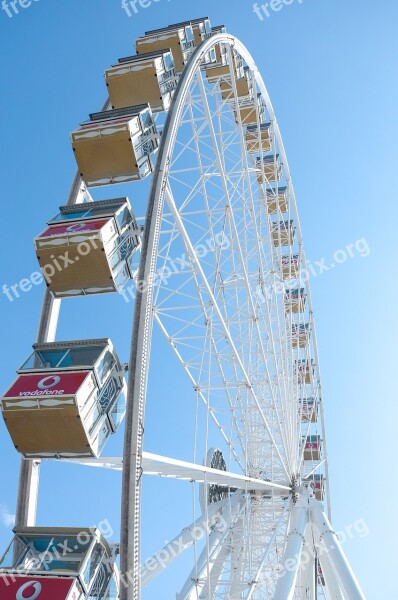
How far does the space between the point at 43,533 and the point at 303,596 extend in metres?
8.24

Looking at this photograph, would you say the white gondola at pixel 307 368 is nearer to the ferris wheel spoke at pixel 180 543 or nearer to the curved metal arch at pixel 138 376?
the ferris wheel spoke at pixel 180 543

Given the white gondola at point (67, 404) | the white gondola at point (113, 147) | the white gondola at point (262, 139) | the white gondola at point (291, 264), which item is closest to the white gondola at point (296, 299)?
the white gondola at point (291, 264)

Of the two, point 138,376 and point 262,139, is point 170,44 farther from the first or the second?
point 138,376

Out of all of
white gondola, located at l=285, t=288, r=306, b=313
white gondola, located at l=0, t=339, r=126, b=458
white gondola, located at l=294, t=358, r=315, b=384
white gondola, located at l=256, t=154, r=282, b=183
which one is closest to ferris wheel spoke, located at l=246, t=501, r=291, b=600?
white gondola, located at l=0, t=339, r=126, b=458

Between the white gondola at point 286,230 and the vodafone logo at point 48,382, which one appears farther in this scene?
the white gondola at point 286,230

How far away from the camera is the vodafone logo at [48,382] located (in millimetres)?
5631

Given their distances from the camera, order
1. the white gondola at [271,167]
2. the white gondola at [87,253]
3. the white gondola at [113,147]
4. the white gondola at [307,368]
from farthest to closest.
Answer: the white gondola at [307,368] → the white gondola at [271,167] → the white gondola at [113,147] → the white gondola at [87,253]

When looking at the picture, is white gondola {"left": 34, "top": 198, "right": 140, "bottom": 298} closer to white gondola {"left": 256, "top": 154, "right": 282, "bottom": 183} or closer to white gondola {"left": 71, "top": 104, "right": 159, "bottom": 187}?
white gondola {"left": 71, "top": 104, "right": 159, "bottom": 187}

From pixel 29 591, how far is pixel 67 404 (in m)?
1.58

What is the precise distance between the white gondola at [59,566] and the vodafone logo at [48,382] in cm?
142

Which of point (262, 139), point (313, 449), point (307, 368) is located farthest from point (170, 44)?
point (313, 449)

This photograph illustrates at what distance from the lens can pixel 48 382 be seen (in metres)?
5.72

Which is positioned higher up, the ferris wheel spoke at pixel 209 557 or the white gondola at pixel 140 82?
the white gondola at pixel 140 82

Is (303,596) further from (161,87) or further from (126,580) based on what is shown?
(161,87)
